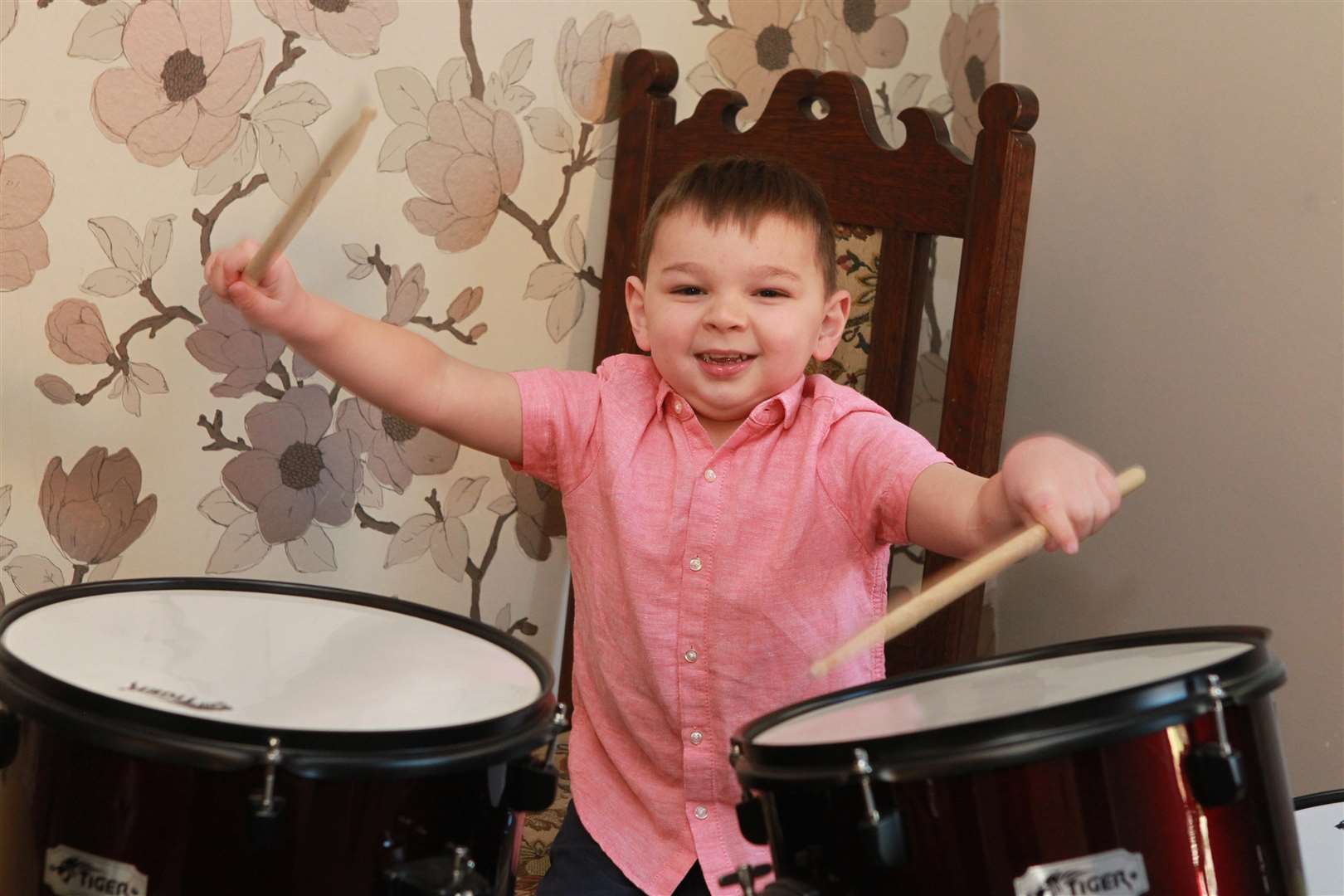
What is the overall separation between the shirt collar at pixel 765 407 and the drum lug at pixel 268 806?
0.54 metres

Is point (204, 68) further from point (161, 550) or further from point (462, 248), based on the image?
point (161, 550)

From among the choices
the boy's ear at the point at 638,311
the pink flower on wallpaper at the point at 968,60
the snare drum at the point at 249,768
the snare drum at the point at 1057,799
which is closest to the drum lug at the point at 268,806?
the snare drum at the point at 249,768

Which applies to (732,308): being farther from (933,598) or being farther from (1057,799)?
(1057,799)

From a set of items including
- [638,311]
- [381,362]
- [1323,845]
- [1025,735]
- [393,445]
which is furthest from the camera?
[393,445]

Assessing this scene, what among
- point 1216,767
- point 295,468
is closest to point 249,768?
point 1216,767

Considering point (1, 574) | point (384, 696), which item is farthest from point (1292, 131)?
point (1, 574)

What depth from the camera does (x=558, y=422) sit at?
3.77 feet

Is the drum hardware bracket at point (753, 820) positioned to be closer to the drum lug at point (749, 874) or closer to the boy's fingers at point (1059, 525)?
the drum lug at point (749, 874)

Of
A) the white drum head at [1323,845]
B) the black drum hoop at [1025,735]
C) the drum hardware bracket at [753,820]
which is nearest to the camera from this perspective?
the black drum hoop at [1025,735]

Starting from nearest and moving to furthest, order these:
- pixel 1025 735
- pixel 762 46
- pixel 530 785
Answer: pixel 1025 735 < pixel 530 785 < pixel 762 46

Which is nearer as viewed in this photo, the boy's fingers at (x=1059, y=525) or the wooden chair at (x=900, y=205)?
the boy's fingers at (x=1059, y=525)

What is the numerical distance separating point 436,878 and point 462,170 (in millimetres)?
828

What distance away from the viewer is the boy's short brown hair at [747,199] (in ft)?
3.59

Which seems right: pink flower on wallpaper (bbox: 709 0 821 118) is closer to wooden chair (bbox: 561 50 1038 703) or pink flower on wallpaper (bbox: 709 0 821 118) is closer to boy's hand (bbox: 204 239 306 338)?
wooden chair (bbox: 561 50 1038 703)
